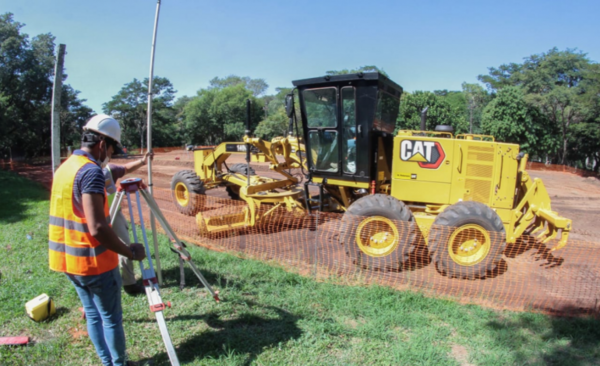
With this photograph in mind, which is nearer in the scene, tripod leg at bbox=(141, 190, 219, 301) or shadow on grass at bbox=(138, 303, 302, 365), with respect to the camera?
shadow on grass at bbox=(138, 303, 302, 365)

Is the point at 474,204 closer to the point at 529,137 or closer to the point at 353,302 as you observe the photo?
the point at 353,302

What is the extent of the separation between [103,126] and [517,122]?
2784 cm

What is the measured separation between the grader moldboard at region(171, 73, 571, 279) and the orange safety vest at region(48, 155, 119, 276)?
12.3 feet

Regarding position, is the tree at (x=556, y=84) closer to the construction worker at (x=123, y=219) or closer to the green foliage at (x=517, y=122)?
the green foliage at (x=517, y=122)

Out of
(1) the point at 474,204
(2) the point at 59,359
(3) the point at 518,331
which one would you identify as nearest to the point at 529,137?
(1) the point at 474,204

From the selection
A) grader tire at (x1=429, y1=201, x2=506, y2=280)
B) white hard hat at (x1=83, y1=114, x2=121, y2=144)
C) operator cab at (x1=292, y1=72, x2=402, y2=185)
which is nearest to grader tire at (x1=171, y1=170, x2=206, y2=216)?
operator cab at (x1=292, y1=72, x2=402, y2=185)

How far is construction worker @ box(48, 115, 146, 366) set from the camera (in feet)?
8.18

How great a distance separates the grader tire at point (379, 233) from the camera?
5.47 metres

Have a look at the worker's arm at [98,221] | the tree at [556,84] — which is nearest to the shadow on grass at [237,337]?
the worker's arm at [98,221]

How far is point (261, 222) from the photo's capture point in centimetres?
708

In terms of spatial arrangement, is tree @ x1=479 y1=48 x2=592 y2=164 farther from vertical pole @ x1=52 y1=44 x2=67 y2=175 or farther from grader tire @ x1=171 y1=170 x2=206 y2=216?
vertical pole @ x1=52 y1=44 x2=67 y2=175

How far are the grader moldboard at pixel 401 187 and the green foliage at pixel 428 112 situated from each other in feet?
60.4

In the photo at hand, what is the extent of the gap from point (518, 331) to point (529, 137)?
85.1ft

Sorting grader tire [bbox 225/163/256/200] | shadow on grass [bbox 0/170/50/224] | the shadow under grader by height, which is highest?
grader tire [bbox 225/163/256/200]
